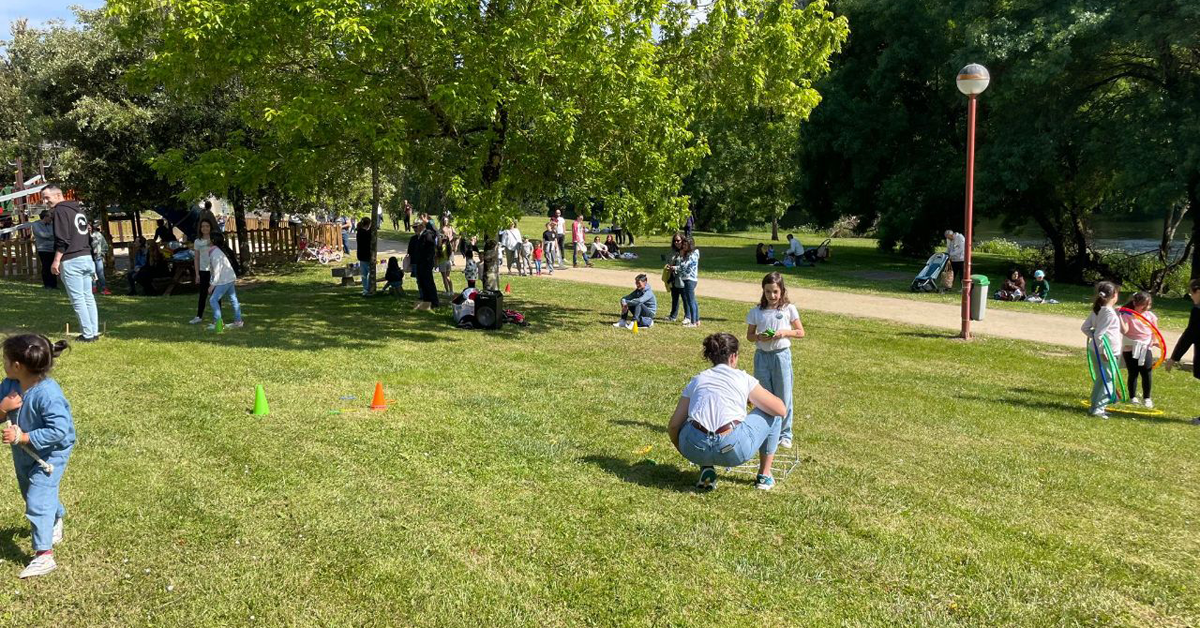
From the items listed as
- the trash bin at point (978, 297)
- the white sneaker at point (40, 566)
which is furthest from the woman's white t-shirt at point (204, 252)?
the trash bin at point (978, 297)

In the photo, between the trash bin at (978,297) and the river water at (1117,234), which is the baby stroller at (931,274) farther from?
the river water at (1117,234)

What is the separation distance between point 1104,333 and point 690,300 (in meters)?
7.03

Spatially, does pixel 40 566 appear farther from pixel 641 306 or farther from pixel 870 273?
pixel 870 273

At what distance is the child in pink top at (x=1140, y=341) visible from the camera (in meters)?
9.01

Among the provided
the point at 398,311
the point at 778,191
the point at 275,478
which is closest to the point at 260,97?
the point at 398,311

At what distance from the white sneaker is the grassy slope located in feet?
56.9

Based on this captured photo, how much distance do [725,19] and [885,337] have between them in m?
6.04

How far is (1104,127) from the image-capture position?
21344 millimetres

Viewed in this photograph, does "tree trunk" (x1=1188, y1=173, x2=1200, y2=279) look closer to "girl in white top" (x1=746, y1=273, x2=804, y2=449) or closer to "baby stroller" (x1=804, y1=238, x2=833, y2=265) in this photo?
"baby stroller" (x1=804, y1=238, x2=833, y2=265)

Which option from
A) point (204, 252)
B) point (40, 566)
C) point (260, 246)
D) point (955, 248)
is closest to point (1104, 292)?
point (40, 566)

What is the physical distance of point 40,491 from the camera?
4.43 m

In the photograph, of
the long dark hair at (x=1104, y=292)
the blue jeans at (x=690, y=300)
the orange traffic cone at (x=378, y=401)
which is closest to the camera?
the orange traffic cone at (x=378, y=401)

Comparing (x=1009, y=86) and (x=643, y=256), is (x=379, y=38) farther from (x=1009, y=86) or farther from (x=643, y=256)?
(x=643, y=256)

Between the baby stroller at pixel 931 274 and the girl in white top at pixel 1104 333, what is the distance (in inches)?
A: 482
